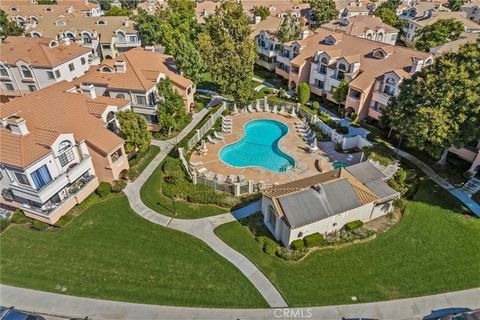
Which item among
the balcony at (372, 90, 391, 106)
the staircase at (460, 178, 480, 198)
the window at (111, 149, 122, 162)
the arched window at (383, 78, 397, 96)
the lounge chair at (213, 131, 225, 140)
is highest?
the arched window at (383, 78, 397, 96)

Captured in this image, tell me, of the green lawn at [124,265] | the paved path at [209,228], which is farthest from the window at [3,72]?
the green lawn at [124,265]

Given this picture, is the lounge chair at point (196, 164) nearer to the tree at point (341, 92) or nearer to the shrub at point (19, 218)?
the shrub at point (19, 218)

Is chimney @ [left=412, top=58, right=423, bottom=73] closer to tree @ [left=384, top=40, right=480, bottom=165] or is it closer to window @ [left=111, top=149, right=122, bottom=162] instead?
tree @ [left=384, top=40, right=480, bottom=165]

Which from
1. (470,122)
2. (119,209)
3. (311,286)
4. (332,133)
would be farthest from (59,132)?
(470,122)

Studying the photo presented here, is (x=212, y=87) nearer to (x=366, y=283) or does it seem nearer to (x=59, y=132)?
(x=59, y=132)

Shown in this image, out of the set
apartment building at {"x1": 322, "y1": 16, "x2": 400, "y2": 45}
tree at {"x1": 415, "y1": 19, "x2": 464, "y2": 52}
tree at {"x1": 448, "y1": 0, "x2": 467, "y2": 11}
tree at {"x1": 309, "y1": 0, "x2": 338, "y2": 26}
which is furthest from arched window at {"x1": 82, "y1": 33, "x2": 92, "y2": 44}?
tree at {"x1": 448, "y1": 0, "x2": 467, "y2": 11}

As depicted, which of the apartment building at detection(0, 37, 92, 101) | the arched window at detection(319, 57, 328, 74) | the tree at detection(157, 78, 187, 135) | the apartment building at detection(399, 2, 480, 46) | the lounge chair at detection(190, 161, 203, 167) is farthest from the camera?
the apartment building at detection(399, 2, 480, 46)

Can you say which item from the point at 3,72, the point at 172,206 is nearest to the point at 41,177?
the point at 172,206

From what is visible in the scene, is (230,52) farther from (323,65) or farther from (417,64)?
(417,64)
